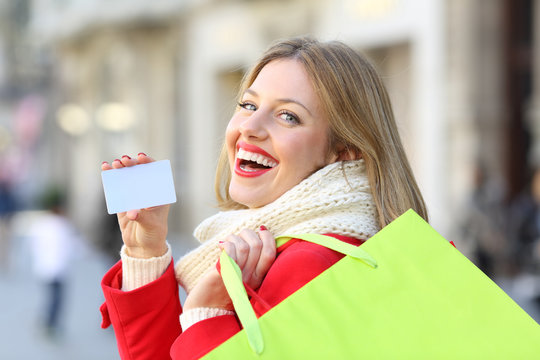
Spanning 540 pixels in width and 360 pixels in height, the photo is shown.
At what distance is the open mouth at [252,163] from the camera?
5.82 ft

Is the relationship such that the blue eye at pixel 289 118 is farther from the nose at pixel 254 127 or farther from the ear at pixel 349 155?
the ear at pixel 349 155

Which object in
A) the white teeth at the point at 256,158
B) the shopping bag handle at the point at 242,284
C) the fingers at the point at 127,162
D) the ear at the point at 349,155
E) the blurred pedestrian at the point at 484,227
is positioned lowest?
the blurred pedestrian at the point at 484,227

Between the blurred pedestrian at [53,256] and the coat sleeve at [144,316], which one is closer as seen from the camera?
the coat sleeve at [144,316]

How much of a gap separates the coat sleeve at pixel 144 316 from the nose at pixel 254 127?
1.39 feet

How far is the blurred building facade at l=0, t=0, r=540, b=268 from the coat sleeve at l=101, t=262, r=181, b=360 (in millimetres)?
903

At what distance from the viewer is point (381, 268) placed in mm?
1401

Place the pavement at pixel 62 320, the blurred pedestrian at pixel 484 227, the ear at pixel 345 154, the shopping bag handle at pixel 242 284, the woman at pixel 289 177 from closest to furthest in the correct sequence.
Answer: the shopping bag handle at pixel 242 284
the woman at pixel 289 177
the ear at pixel 345 154
the pavement at pixel 62 320
the blurred pedestrian at pixel 484 227

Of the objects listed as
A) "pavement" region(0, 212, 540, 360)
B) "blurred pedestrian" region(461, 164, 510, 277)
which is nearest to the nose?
"pavement" region(0, 212, 540, 360)

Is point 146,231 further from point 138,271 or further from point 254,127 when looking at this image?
point 254,127

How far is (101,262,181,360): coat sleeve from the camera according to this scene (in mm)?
1743

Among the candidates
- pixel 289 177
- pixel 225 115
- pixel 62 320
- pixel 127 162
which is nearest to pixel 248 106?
pixel 289 177

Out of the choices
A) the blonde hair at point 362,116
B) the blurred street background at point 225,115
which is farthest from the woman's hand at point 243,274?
the blurred street background at point 225,115

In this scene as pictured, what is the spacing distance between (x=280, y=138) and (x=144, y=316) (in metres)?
0.57

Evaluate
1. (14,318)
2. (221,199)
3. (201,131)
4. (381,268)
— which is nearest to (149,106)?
(201,131)
